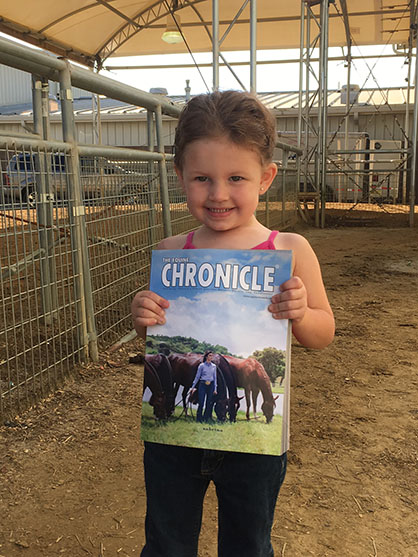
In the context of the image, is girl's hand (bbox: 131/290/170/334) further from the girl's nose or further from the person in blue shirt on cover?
the girl's nose

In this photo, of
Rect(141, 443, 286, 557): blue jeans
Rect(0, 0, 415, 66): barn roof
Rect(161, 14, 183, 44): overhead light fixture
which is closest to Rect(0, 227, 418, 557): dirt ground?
Rect(141, 443, 286, 557): blue jeans

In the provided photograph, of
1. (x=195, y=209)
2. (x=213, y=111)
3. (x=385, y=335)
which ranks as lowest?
(x=385, y=335)

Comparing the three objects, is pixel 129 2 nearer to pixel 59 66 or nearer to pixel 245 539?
pixel 59 66

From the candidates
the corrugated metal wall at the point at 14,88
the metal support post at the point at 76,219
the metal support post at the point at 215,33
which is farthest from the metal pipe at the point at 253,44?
the corrugated metal wall at the point at 14,88

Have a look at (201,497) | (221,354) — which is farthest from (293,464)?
(221,354)

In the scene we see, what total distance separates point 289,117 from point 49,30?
30.0 feet

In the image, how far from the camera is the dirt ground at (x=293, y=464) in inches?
69.4

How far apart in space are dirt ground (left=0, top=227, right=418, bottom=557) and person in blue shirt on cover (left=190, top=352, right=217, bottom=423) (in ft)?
2.82

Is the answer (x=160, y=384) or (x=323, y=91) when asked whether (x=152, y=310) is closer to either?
(x=160, y=384)

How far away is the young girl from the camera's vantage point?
1070mm

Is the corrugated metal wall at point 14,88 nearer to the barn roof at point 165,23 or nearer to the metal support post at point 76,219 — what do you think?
the barn roof at point 165,23

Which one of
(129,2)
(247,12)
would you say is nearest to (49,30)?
(129,2)

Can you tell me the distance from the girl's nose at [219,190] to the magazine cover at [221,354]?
114 millimetres

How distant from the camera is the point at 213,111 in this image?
42.4 inches
